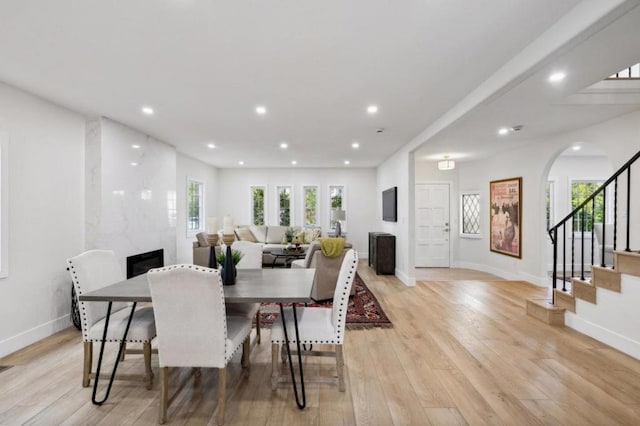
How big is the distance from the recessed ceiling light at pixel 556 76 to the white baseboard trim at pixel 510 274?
380 centimetres

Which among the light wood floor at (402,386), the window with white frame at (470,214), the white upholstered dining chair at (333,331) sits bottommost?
the light wood floor at (402,386)

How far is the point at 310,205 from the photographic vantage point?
862cm

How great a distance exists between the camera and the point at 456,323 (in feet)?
11.8

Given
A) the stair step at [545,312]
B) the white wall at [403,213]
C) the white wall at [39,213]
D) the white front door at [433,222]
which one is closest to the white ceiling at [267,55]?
the white wall at [39,213]

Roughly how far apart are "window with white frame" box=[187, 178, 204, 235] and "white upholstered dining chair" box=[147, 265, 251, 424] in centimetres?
535

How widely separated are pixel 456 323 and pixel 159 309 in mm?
3228

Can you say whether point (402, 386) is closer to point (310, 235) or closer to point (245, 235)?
point (310, 235)

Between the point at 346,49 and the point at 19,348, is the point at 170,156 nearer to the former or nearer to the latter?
the point at 19,348

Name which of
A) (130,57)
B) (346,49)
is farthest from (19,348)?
(346,49)

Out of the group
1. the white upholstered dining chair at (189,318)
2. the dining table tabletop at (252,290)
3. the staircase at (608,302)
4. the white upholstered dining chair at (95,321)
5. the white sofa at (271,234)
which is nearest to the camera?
→ the white upholstered dining chair at (189,318)

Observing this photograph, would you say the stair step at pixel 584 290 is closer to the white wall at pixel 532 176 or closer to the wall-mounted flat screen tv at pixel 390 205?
the white wall at pixel 532 176

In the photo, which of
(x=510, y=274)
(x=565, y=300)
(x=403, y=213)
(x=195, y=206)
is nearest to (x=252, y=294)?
(x=565, y=300)

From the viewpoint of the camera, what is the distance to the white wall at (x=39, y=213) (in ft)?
9.67

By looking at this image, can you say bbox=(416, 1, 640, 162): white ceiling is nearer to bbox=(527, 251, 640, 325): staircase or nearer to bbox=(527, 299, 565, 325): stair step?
bbox=(527, 251, 640, 325): staircase
